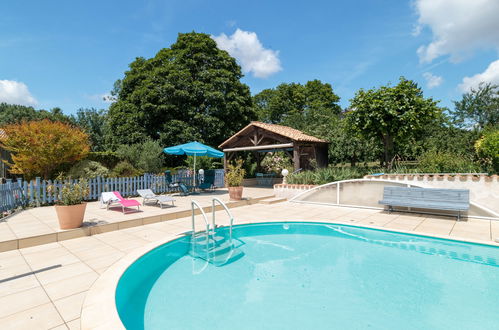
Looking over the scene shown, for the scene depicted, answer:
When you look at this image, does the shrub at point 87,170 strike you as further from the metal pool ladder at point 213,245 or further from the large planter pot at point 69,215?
the metal pool ladder at point 213,245

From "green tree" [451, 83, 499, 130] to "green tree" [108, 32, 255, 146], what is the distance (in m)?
22.4

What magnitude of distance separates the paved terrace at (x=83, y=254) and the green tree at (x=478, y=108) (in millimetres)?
23190

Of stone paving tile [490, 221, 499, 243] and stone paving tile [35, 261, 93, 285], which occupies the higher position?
stone paving tile [35, 261, 93, 285]

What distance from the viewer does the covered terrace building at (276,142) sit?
13430mm

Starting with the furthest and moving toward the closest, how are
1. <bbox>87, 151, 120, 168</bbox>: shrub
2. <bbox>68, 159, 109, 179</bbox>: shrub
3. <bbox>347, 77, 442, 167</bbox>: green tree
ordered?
<bbox>87, 151, 120, 168</bbox>: shrub < <bbox>68, 159, 109, 179</bbox>: shrub < <bbox>347, 77, 442, 167</bbox>: green tree

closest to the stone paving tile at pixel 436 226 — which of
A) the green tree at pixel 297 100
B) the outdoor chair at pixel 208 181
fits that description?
the outdoor chair at pixel 208 181

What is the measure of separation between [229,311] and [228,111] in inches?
679

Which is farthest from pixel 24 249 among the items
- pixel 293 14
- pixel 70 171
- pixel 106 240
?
pixel 293 14

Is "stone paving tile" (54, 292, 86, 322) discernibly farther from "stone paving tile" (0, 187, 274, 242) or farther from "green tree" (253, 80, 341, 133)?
"green tree" (253, 80, 341, 133)

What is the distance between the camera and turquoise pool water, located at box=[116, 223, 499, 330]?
322cm

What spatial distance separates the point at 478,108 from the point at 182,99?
91.2 feet

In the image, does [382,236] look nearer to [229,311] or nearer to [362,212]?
[362,212]

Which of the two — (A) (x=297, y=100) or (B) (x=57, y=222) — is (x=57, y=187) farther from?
(A) (x=297, y=100)

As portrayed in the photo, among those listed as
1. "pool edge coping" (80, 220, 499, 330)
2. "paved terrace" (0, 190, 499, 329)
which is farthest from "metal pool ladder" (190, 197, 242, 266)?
"pool edge coping" (80, 220, 499, 330)
